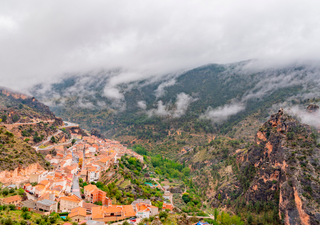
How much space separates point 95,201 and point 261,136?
52.1 m

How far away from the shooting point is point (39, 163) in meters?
47.2

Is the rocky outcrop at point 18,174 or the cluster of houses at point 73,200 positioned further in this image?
the rocky outcrop at point 18,174

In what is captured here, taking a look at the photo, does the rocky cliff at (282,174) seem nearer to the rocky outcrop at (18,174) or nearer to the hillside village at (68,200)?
the hillside village at (68,200)

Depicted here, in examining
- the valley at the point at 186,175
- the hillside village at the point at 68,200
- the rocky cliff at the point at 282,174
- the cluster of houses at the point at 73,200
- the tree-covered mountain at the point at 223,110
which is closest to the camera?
the hillside village at the point at 68,200

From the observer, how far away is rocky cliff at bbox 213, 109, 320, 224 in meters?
41.9

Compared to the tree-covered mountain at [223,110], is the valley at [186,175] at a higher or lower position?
lower

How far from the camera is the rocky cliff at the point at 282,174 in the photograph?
41.9 m

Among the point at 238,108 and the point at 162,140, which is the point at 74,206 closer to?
the point at 162,140

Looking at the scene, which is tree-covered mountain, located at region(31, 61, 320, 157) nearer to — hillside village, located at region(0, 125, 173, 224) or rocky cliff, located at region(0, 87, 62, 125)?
rocky cliff, located at region(0, 87, 62, 125)

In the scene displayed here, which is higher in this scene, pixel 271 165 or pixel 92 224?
pixel 271 165

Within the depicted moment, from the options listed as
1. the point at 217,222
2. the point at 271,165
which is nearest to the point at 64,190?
the point at 217,222

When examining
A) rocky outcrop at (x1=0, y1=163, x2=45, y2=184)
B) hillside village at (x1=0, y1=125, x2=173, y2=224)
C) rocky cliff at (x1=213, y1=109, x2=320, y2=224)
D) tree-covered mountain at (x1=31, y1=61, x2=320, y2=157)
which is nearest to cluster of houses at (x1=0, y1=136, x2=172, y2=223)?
hillside village at (x1=0, y1=125, x2=173, y2=224)

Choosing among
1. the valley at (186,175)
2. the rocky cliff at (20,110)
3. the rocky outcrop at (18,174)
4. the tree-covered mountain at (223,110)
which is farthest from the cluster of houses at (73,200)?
the tree-covered mountain at (223,110)

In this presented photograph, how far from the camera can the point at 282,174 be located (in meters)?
50.4
